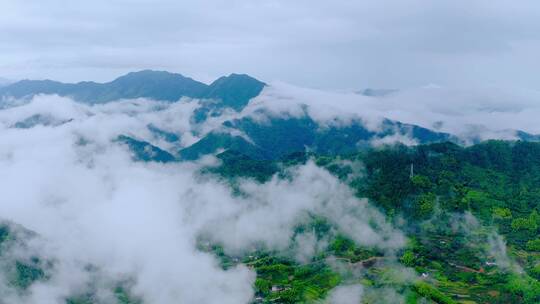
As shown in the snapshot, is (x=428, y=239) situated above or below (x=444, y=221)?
below

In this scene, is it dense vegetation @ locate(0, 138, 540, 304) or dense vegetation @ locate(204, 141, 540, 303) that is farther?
dense vegetation @ locate(204, 141, 540, 303)

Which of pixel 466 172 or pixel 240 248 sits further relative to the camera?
pixel 466 172

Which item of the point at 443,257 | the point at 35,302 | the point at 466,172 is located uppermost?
the point at 466,172

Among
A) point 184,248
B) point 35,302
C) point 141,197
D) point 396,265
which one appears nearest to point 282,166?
point 141,197

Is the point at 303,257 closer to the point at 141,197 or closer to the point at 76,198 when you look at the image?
the point at 141,197

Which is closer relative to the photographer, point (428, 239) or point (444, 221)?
point (428, 239)

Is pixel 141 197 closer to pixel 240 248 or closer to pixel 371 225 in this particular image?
pixel 240 248

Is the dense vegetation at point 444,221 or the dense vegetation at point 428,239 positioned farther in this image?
the dense vegetation at point 444,221

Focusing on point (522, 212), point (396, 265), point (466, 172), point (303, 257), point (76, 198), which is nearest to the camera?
point (396, 265)

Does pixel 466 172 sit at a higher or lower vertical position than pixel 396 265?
higher

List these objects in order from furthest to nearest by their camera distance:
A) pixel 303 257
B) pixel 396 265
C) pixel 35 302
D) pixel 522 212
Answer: pixel 522 212 → pixel 303 257 → pixel 396 265 → pixel 35 302
